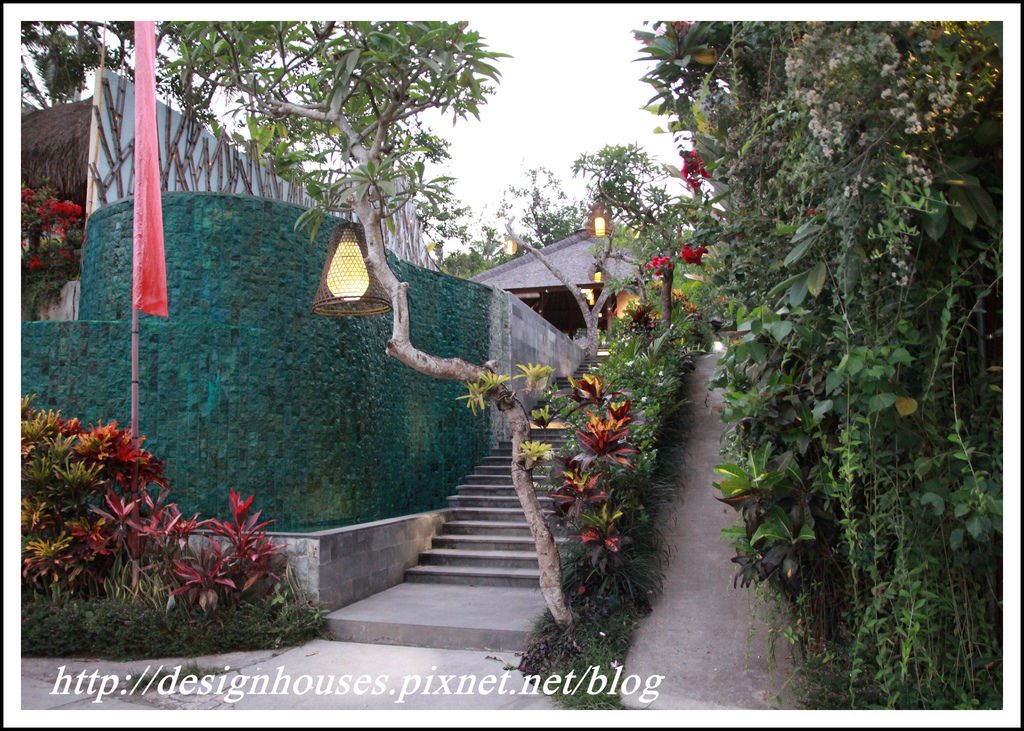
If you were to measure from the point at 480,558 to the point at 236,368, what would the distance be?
102 inches

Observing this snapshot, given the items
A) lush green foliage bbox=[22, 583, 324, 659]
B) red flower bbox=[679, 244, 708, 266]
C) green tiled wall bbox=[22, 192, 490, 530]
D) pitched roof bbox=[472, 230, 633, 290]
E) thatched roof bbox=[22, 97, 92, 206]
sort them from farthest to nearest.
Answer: pitched roof bbox=[472, 230, 633, 290] < thatched roof bbox=[22, 97, 92, 206] < green tiled wall bbox=[22, 192, 490, 530] < red flower bbox=[679, 244, 708, 266] < lush green foliage bbox=[22, 583, 324, 659]

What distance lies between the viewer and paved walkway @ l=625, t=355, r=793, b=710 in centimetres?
383

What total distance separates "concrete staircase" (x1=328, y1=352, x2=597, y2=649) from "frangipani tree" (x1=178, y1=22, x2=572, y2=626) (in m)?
0.72

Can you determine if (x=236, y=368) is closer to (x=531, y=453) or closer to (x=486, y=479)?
(x=531, y=453)

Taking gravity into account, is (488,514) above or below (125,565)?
below

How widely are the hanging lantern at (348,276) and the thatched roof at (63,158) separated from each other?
531 cm

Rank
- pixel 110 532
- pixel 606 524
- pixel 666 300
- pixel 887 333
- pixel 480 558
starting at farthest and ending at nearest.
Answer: pixel 666 300, pixel 480 558, pixel 110 532, pixel 606 524, pixel 887 333

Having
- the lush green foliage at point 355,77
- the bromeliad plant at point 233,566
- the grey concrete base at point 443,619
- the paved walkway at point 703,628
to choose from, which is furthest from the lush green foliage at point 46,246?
the paved walkway at point 703,628

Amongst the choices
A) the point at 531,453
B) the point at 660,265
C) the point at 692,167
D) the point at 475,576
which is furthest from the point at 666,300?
the point at 531,453

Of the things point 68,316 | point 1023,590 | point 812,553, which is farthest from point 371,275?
point 68,316

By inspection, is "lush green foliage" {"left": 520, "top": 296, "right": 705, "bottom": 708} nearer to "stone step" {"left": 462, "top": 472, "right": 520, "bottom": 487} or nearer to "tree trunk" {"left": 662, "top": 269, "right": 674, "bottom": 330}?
"tree trunk" {"left": 662, "top": 269, "right": 674, "bottom": 330}

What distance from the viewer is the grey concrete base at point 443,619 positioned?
4844mm

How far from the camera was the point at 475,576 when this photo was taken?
249 inches

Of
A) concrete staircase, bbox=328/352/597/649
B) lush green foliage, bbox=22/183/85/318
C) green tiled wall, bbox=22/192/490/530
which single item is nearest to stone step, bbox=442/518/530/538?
concrete staircase, bbox=328/352/597/649
